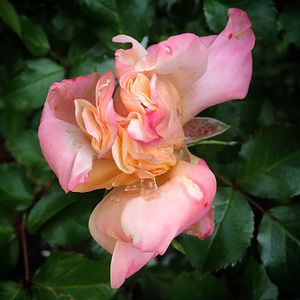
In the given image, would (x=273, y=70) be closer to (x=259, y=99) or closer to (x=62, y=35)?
(x=259, y=99)

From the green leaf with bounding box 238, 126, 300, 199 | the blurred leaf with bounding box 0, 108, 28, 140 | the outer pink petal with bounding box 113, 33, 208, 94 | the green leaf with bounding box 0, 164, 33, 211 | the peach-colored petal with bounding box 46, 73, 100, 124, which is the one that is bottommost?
the blurred leaf with bounding box 0, 108, 28, 140

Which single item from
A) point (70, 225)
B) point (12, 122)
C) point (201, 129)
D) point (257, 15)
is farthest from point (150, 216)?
point (12, 122)

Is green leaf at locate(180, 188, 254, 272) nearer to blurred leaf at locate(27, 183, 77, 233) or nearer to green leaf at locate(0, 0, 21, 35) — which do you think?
blurred leaf at locate(27, 183, 77, 233)

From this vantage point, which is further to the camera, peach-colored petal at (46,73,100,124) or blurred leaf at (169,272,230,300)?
blurred leaf at (169,272,230,300)

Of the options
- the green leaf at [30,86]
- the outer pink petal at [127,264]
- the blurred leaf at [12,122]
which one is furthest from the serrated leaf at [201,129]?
the blurred leaf at [12,122]

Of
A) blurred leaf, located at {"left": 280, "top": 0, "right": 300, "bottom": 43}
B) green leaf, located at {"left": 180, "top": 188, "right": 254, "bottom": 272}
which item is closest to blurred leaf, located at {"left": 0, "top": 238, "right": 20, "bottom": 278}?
green leaf, located at {"left": 180, "top": 188, "right": 254, "bottom": 272}

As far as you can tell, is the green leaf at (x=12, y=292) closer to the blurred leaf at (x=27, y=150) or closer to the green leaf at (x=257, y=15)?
the blurred leaf at (x=27, y=150)

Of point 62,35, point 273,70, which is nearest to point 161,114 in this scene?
point 62,35
